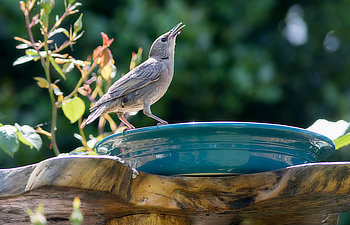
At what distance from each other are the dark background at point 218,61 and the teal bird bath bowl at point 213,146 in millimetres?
3214

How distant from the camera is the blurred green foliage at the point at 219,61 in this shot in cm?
537

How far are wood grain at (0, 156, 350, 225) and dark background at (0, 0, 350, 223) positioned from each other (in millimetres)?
3184

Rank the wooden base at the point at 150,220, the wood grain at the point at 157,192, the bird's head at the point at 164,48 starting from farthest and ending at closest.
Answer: the bird's head at the point at 164,48 < the wooden base at the point at 150,220 < the wood grain at the point at 157,192

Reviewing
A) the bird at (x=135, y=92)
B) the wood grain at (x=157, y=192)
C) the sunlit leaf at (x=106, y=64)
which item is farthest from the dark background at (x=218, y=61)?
the wood grain at (x=157, y=192)

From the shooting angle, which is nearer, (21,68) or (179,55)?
(179,55)

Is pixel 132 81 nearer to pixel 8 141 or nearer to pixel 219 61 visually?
pixel 8 141

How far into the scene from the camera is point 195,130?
1768mm

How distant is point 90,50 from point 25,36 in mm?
589

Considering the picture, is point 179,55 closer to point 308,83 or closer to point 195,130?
point 308,83

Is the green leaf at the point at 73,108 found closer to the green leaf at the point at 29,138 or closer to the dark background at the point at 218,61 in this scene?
the green leaf at the point at 29,138

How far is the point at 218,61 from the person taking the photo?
5.65 m

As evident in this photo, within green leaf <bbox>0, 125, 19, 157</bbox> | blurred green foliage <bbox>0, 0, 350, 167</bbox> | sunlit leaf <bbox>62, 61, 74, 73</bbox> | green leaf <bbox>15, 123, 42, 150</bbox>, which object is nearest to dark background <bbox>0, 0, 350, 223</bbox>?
blurred green foliage <bbox>0, 0, 350, 167</bbox>

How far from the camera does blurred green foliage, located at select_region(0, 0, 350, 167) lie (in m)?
5.37

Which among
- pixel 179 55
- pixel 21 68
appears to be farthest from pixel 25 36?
pixel 179 55
